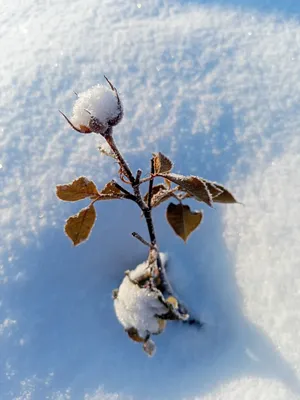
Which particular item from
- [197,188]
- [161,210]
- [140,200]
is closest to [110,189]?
[140,200]

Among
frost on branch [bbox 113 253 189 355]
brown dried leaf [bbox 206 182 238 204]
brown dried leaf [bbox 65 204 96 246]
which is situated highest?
brown dried leaf [bbox 65 204 96 246]

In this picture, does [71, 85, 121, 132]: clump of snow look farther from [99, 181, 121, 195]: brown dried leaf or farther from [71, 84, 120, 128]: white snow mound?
[99, 181, 121, 195]: brown dried leaf

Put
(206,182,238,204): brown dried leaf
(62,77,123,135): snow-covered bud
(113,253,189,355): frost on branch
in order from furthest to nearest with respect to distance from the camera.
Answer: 1. (113,253,189,355): frost on branch
2. (206,182,238,204): brown dried leaf
3. (62,77,123,135): snow-covered bud

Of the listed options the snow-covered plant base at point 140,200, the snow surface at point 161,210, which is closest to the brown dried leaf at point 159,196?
the snow-covered plant base at point 140,200

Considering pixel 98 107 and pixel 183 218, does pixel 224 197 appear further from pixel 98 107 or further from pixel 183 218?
pixel 98 107

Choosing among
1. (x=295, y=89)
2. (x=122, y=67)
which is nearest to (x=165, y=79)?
(x=122, y=67)

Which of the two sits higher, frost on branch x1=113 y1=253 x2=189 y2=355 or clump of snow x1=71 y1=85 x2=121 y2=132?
clump of snow x1=71 y1=85 x2=121 y2=132

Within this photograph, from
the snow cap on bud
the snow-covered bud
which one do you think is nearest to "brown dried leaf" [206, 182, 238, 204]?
the snow-covered bud
